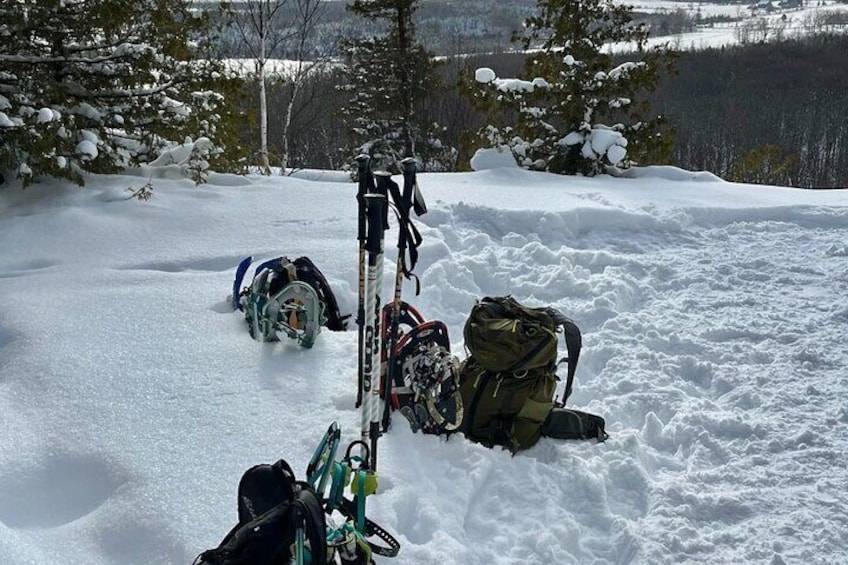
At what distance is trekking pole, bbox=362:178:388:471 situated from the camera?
3.10 meters

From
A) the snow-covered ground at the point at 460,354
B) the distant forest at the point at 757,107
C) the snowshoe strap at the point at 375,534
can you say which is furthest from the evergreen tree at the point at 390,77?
the distant forest at the point at 757,107

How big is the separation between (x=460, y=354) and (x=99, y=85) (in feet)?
19.6

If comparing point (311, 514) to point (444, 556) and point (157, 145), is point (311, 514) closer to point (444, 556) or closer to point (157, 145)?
point (444, 556)

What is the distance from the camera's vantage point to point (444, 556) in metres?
2.87

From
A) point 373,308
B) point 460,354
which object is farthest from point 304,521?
point 460,354

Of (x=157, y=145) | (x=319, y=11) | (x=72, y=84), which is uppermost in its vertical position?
(x=319, y=11)

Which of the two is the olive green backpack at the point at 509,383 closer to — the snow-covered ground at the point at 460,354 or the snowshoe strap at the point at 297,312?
the snow-covered ground at the point at 460,354

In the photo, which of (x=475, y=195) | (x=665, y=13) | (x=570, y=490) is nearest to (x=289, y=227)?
(x=475, y=195)

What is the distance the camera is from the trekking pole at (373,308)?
3104mm

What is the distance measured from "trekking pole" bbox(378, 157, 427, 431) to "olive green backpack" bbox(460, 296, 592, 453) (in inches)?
17.6

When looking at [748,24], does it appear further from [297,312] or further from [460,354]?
[297,312]

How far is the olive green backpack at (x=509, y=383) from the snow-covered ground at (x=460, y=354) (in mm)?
167

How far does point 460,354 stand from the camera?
4867 mm

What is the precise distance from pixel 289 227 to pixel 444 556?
4639 millimetres
